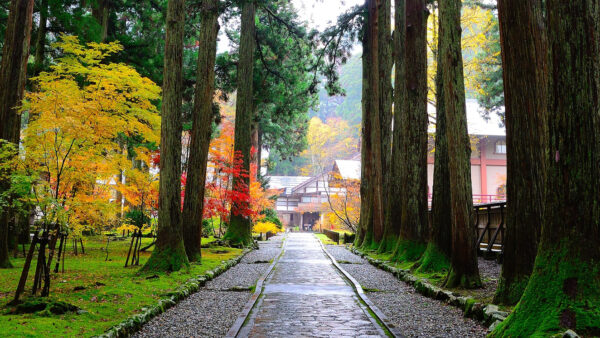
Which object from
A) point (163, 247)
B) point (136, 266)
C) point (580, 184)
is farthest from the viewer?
point (136, 266)

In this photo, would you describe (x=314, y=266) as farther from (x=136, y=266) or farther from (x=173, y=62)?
(x=173, y=62)

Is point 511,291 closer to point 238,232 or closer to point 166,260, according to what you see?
point 166,260

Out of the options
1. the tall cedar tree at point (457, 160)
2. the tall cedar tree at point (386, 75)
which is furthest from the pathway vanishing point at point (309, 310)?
the tall cedar tree at point (386, 75)

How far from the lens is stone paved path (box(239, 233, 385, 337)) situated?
5.59 m

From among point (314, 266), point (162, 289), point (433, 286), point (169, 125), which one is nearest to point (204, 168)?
point (169, 125)

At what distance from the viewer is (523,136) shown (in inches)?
255

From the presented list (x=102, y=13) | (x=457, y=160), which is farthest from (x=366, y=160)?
(x=102, y=13)

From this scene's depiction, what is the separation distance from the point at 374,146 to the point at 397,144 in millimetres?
3074

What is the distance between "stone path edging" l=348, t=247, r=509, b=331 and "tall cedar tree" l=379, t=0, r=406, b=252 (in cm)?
375

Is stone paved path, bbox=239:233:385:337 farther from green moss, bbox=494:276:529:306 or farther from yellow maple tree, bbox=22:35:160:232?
yellow maple tree, bbox=22:35:160:232

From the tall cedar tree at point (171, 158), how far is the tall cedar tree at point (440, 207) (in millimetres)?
5762

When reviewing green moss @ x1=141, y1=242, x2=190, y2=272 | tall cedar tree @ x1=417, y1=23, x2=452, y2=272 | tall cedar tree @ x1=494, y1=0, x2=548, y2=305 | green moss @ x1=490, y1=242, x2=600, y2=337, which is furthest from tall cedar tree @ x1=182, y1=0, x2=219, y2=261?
green moss @ x1=490, y1=242, x2=600, y2=337

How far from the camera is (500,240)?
1423 cm

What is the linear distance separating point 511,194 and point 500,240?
852 cm
